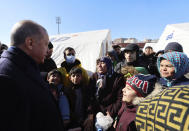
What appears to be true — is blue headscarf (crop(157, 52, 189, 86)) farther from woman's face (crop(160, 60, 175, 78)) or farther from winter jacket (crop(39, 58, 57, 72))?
winter jacket (crop(39, 58, 57, 72))

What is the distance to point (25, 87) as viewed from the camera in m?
0.82

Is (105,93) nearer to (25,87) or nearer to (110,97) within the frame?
(110,97)

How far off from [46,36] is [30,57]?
223 millimetres

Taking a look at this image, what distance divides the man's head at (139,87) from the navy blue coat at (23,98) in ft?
2.54

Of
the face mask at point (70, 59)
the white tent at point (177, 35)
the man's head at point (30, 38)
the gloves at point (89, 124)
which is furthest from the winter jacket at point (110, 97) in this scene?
the white tent at point (177, 35)

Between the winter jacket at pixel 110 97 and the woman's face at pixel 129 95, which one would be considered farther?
Answer: the winter jacket at pixel 110 97

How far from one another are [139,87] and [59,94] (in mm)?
1427

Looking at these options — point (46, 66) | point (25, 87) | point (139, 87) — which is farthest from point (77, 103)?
point (25, 87)

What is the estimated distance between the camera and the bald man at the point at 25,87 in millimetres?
721

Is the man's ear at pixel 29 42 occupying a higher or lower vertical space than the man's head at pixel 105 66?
higher

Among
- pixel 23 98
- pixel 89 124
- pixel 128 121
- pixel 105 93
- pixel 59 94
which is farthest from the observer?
pixel 59 94

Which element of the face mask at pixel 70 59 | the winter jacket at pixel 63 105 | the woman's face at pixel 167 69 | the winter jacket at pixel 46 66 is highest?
the woman's face at pixel 167 69

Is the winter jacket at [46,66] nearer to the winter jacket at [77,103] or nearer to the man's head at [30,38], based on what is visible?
the winter jacket at [77,103]

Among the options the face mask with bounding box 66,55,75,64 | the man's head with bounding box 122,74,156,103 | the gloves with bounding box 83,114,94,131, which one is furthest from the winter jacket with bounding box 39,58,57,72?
the man's head with bounding box 122,74,156,103
